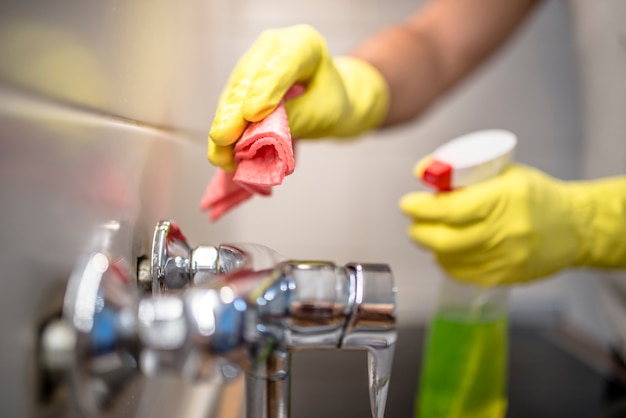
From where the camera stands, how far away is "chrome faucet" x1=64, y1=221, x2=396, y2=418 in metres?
0.25

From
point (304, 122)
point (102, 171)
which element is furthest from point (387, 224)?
point (102, 171)

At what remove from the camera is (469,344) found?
828 millimetres

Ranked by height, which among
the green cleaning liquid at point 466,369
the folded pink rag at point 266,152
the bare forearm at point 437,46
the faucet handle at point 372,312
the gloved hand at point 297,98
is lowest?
the green cleaning liquid at point 466,369

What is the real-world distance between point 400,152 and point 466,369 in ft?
2.28

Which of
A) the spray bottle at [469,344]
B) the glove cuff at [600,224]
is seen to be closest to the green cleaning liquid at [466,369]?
the spray bottle at [469,344]

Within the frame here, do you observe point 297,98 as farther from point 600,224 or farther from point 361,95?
point 600,224

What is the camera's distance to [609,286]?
3.40 ft

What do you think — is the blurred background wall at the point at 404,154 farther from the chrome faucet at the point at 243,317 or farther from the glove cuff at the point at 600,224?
the chrome faucet at the point at 243,317

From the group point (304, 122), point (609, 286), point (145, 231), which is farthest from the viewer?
point (609, 286)

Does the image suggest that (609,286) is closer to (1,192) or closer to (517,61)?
(517,61)

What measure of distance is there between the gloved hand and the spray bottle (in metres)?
0.13

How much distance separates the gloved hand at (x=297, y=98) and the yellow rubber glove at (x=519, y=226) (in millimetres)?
157

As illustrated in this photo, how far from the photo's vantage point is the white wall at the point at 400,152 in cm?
140

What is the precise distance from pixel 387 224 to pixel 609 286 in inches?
20.4
